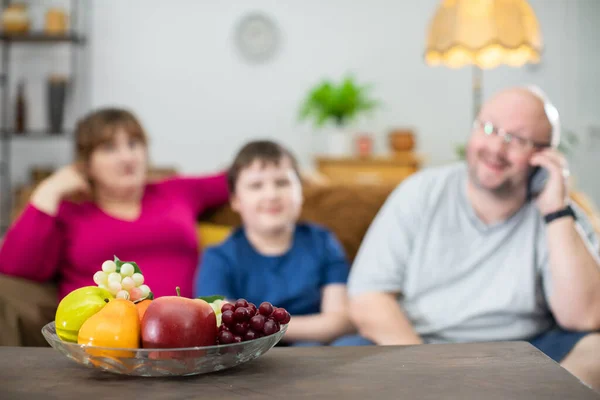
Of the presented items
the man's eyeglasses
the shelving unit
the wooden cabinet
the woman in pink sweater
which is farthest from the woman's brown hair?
the shelving unit

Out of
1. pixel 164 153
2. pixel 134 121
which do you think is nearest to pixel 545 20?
pixel 164 153

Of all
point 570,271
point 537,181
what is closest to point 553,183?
point 537,181

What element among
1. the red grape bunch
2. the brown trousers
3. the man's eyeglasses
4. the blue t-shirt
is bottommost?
the brown trousers

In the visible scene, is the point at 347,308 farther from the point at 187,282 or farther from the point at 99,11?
the point at 99,11

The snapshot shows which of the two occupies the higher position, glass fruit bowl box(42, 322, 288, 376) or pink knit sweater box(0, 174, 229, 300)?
glass fruit bowl box(42, 322, 288, 376)

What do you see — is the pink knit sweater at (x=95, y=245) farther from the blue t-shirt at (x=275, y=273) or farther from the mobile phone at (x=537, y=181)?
the mobile phone at (x=537, y=181)

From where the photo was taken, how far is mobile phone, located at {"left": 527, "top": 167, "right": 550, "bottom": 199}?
175 centimetres

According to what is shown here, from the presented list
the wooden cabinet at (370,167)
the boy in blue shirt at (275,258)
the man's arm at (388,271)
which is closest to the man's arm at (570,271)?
the man's arm at (388,271)

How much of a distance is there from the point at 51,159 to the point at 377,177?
249cm

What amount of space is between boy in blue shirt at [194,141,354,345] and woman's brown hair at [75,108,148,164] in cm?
34

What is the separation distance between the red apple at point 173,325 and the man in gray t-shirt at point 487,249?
818mm

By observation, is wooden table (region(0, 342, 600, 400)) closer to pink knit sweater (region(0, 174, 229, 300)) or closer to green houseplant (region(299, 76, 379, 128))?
pink knit sweater (region(0, 174, 229, 300))

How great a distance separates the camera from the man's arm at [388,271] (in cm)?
167

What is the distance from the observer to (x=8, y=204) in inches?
209
